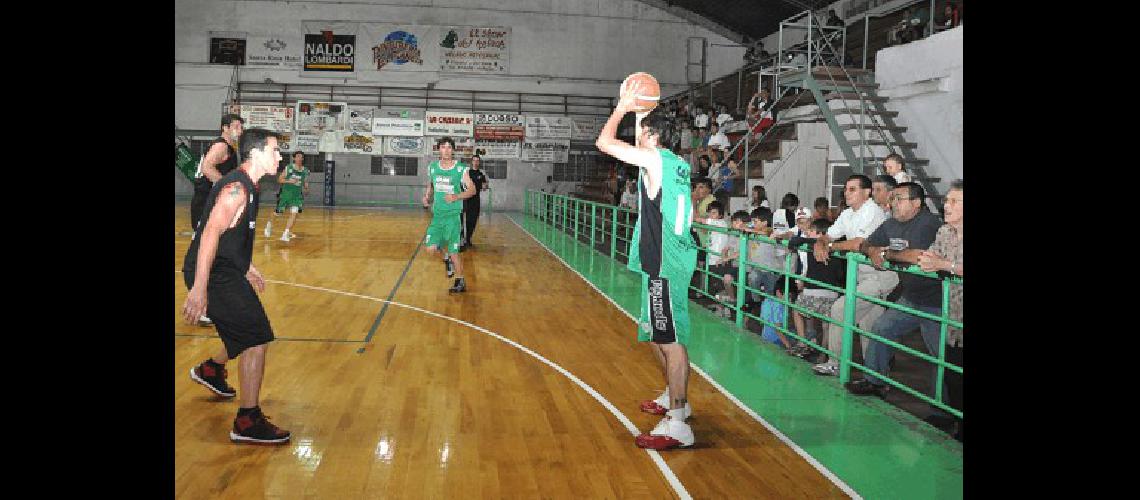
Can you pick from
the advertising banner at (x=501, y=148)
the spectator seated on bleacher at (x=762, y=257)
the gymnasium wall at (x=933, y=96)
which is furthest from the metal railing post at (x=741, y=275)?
the advertising banner at (x=501, y=148)

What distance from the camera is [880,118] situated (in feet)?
44.7

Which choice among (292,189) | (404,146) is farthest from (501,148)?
(292,189)

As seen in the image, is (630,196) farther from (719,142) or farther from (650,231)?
(650,231)

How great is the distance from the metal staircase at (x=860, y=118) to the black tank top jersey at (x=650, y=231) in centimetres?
825

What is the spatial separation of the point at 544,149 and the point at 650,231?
26476 millimetres

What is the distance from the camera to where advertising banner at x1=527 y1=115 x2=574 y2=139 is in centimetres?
3022

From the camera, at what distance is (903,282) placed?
18.1 feet

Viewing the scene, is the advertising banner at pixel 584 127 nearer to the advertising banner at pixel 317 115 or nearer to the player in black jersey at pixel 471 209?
the advertising banner at pixel 317 115

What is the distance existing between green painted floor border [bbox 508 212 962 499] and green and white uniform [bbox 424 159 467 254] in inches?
128

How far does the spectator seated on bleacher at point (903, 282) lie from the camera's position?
17.3 feet
